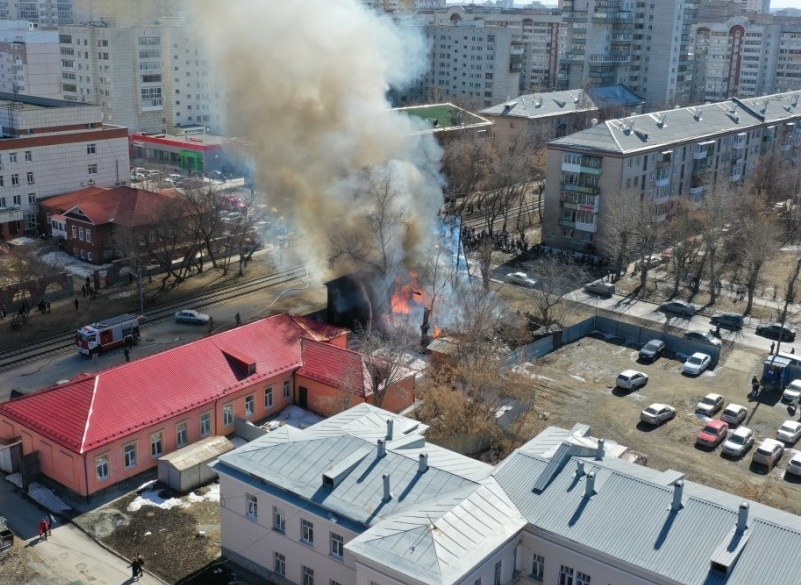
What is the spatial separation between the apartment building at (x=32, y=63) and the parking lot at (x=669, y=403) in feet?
205

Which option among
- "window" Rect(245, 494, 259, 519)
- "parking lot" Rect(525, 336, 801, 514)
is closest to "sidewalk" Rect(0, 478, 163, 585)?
"window" Rect(245, 494, 259, 519)

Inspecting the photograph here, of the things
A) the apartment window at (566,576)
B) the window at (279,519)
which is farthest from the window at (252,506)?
the apartment window at (566,576)

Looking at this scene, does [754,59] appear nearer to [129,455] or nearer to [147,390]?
[147,390]

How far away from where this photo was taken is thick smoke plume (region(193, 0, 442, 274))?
38969 mm

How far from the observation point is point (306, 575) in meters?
20.2

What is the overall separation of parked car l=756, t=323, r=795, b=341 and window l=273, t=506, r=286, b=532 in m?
25.3

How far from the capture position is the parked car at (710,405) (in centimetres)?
3041

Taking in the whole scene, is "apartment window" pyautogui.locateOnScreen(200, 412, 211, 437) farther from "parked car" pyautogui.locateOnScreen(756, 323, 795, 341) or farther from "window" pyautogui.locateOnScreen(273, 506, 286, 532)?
"parked car" pyautogui.locateOnScreen(756, 323, 795, 341)

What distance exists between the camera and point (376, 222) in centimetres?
3575

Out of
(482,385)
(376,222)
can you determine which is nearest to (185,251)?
(376,222)

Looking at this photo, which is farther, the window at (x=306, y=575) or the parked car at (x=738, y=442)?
the parked car at (x=738, y=442)

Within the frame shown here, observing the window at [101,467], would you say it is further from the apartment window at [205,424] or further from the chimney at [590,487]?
the chimney at [590,487]

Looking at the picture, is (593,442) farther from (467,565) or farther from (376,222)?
(376,222)

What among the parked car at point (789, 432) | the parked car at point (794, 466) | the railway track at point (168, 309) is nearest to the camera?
the parked car at point (794, 466)
